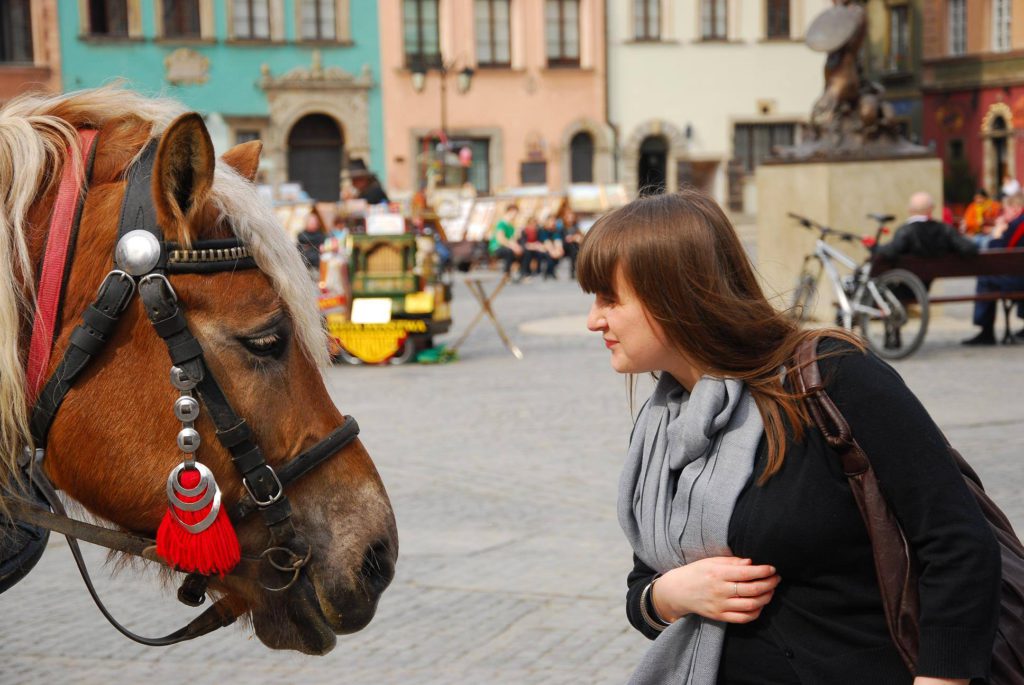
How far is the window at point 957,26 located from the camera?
44656mm

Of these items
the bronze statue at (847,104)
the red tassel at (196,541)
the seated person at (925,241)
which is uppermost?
the bronze statue at (847,104)

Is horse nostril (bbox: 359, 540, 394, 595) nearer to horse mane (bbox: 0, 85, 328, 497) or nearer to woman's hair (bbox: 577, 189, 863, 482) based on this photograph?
horse mane (bbox: 0, 85, 328, 497)

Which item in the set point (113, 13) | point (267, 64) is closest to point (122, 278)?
point (267, 64)

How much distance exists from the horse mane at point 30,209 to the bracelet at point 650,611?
745 mm

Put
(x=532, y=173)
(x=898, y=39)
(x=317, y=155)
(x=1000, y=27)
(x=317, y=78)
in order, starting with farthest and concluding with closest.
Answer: (x=898, y=39) → (x=1000, y=27) → (x=532, y=173) → (x=317, y=155) → (x=317, y=78)

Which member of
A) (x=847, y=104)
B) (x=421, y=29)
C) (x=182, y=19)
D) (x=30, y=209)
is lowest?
(x=30, y=209)

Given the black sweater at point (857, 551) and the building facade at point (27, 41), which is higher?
the building facade at point (27, 41)

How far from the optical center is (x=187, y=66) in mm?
39938

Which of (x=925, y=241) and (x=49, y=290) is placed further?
(x=925, y=241)

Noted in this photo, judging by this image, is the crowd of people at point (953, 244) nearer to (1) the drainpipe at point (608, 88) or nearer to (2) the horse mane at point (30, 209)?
(2) the horse mane at point (30, 209)

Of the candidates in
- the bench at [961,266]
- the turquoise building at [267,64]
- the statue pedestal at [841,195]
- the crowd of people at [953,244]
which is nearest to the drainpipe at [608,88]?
the turquoise building at [267,64]

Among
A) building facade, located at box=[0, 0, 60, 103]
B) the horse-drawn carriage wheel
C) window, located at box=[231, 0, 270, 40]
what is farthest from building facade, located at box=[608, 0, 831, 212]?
the horse-drawn carriage wheel

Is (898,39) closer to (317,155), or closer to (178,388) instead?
(317,155)

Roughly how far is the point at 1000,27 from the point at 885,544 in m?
44.8
